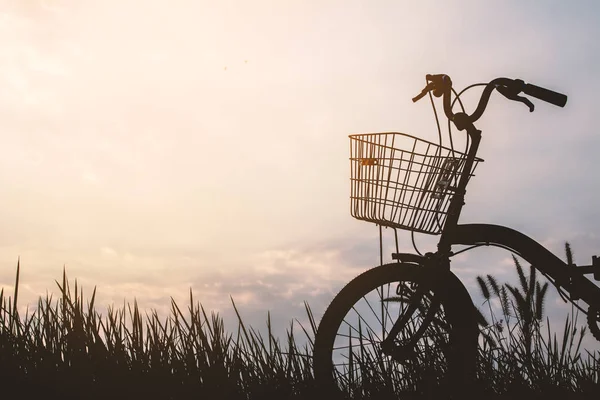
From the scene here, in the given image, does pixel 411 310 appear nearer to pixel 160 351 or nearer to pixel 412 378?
pixel 412 378

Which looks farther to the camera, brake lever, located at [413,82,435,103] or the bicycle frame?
brake lever, located at [413,82,435,103]

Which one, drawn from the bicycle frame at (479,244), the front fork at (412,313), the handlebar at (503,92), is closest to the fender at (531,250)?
the bicycle frame at (479,244)

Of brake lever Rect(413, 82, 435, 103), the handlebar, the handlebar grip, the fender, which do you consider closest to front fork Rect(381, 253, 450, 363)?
the fender

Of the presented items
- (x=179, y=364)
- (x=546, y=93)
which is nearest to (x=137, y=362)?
(x=179, y=364)

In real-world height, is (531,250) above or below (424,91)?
below

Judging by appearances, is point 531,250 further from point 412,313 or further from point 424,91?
point 424,91

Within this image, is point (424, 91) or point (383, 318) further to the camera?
point (424, 91)

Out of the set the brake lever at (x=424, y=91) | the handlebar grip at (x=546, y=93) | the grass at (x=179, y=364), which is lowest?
the grass at (x=179, y=364)

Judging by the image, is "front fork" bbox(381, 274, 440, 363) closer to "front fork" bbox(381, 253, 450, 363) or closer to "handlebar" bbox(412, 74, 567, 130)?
"front fork" bbox(381, 253, 450, 363)

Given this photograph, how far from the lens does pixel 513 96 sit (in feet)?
13.3

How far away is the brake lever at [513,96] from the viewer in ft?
13.2

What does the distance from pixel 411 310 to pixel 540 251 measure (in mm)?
746

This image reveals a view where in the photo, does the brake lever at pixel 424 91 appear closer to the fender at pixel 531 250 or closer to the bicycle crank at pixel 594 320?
the fender at pixel 531 250

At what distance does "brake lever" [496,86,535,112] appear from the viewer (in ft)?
13.2
